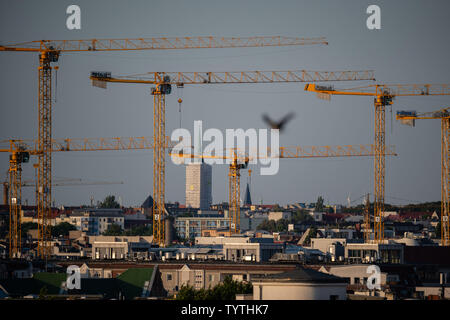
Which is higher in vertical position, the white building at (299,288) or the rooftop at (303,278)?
the rooftop at (303,278)

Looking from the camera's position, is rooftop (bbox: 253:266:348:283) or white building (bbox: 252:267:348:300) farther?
rooftop (bbox: 253:266:348:283)

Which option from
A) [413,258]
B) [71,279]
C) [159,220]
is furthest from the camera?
[159,220]

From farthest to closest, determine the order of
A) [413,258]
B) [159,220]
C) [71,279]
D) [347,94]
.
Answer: [347,94] < [159,220] < [413,258] < [71,279]

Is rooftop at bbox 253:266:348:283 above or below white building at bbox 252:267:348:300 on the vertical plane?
above

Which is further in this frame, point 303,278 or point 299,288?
point 303,278

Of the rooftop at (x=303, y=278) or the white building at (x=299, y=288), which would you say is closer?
the white building at (x=299, y=288)

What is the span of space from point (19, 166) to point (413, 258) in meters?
63.3

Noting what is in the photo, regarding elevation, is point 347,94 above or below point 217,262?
above

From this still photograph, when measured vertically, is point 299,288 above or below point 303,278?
below

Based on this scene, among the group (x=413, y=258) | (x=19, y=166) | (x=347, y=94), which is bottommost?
(x=413, y=258)
